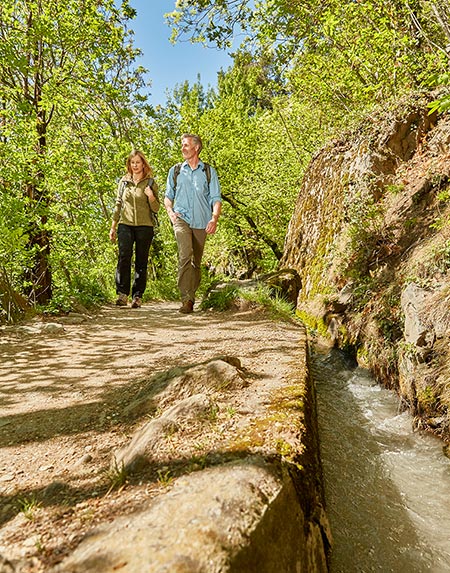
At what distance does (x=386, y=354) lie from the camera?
4000 millimetres

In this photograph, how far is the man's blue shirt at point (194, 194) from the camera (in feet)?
18.3

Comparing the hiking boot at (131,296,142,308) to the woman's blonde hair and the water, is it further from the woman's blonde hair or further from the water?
the water

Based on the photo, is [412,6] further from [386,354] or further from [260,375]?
[260,375]

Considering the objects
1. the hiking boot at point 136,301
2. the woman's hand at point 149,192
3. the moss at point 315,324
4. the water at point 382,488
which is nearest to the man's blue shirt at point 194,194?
the woman's hand at point 149,192

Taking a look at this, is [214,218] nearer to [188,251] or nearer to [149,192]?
[188,251]

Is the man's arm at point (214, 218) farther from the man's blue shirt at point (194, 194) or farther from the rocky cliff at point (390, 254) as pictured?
the rocky cliff at point (390, 254)

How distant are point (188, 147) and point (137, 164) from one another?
141 cm

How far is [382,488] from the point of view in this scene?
2.38 meters

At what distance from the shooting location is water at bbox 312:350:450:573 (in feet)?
6.10

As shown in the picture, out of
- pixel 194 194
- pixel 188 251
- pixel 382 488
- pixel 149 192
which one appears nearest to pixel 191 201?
pixel 194 194

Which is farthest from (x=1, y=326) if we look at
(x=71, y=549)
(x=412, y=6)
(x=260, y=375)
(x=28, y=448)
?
(x=412, y=6)

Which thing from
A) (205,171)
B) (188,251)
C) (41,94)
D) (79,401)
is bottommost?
(79,401)

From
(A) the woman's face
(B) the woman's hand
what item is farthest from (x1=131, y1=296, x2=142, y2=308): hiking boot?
(A) the woman's face

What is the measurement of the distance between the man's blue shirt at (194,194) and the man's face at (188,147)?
23 centimetres
